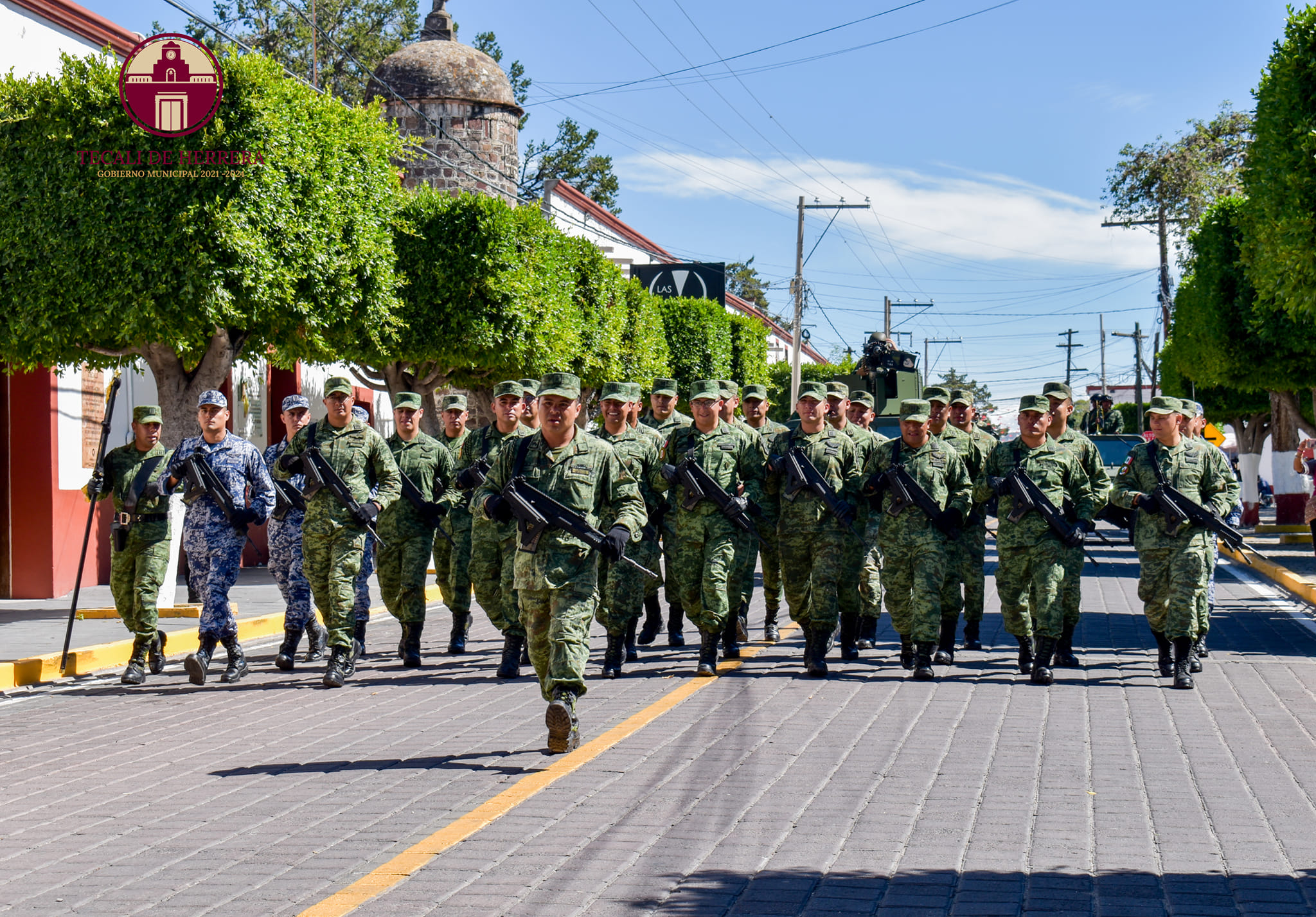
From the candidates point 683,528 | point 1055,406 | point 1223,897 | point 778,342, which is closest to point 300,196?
point 683,528

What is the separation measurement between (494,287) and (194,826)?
15594 mm

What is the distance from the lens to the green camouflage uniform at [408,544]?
35.6ft

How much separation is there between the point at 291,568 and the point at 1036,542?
5480 mm

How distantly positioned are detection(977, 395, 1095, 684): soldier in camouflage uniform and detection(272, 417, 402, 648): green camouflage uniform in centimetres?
426

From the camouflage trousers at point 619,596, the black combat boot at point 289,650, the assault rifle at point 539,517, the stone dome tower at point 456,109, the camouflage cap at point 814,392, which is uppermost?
the stone dome tower at point 456,109

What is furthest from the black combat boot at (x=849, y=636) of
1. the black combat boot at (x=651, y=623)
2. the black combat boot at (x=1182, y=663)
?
the black combat boot at (x=1182, y=663)

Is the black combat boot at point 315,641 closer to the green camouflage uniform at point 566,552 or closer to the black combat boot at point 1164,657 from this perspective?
the green camouflage uniform at point 566,552

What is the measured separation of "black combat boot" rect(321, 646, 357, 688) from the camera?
31.8 ft

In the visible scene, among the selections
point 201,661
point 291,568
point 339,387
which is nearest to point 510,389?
point 339,387

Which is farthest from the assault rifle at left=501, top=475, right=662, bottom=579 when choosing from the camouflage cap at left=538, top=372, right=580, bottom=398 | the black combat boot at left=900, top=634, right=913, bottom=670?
the black combat boot at left=900, top=634, right=913, bottom=670

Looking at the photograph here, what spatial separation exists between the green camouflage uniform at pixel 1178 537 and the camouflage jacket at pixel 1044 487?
0.23 m

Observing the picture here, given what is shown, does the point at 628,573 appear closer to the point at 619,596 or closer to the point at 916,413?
the point at 619,596

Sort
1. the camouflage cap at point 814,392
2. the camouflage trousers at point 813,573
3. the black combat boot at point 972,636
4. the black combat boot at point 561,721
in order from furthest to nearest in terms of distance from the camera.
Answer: the black combat boot at point 972,636 < the camouflage cap at point 814,392 < the camouflage trousers at point 813,573 < the black combat boot at point 561,721

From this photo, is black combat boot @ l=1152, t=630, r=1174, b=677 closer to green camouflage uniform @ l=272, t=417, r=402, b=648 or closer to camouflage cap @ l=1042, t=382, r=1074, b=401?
camouflage cap @ l=1042, t=382, r=1074, b=401
